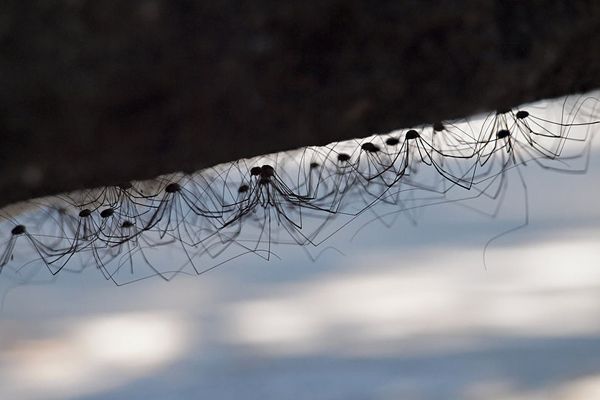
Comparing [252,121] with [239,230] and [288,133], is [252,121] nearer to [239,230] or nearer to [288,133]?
[288,133]

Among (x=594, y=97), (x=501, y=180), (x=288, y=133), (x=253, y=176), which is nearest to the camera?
(x=288, y=133)

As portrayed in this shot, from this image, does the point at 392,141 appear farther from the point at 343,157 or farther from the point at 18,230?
the point at 18,230

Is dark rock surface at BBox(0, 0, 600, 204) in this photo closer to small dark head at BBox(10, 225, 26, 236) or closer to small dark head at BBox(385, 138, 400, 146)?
small dark head at BBox(385, 138, 400, 146)

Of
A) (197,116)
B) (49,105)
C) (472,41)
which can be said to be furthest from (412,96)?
(49,105)

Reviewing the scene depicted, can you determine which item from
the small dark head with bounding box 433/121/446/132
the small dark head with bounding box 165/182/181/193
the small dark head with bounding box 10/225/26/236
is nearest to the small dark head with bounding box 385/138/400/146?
the small dark head with bounding box 433/121/446/132

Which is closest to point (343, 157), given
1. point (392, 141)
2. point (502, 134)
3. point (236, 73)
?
point (392, 141)

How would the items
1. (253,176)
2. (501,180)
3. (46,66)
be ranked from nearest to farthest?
(46,66) < (253,176) < (501,180)

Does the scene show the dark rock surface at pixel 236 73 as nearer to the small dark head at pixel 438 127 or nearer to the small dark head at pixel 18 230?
the small dark head at pixel 438 127

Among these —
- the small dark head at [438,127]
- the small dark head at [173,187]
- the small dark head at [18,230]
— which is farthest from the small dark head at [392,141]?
the small dark head at [18,230]
